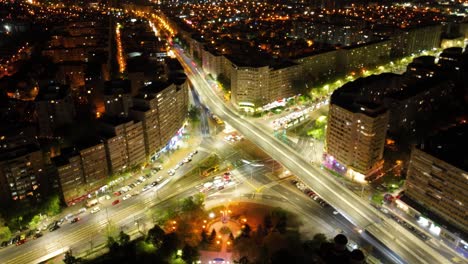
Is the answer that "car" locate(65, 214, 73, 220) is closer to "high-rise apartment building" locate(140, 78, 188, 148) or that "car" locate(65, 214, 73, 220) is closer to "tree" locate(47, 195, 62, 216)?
"tree" locate(47, 195, 62, 216)

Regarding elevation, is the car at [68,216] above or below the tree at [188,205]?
below

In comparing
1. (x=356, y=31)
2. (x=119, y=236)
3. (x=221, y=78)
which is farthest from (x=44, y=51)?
(x=356, y=31)

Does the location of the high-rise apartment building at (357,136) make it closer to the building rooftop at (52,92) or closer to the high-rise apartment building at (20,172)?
the high-rise apartment building at (20,172)

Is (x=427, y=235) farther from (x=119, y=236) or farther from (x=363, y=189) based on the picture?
(x=119, y=236)

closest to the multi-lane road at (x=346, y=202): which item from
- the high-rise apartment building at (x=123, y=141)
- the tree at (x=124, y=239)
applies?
the high-rise apartment building at (x=123, y=141)

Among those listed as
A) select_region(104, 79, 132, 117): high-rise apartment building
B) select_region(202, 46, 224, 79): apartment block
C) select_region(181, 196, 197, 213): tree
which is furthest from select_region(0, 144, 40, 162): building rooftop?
select_region(202, 46, 224, 79): apartment block

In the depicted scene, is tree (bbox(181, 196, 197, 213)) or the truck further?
the truck
